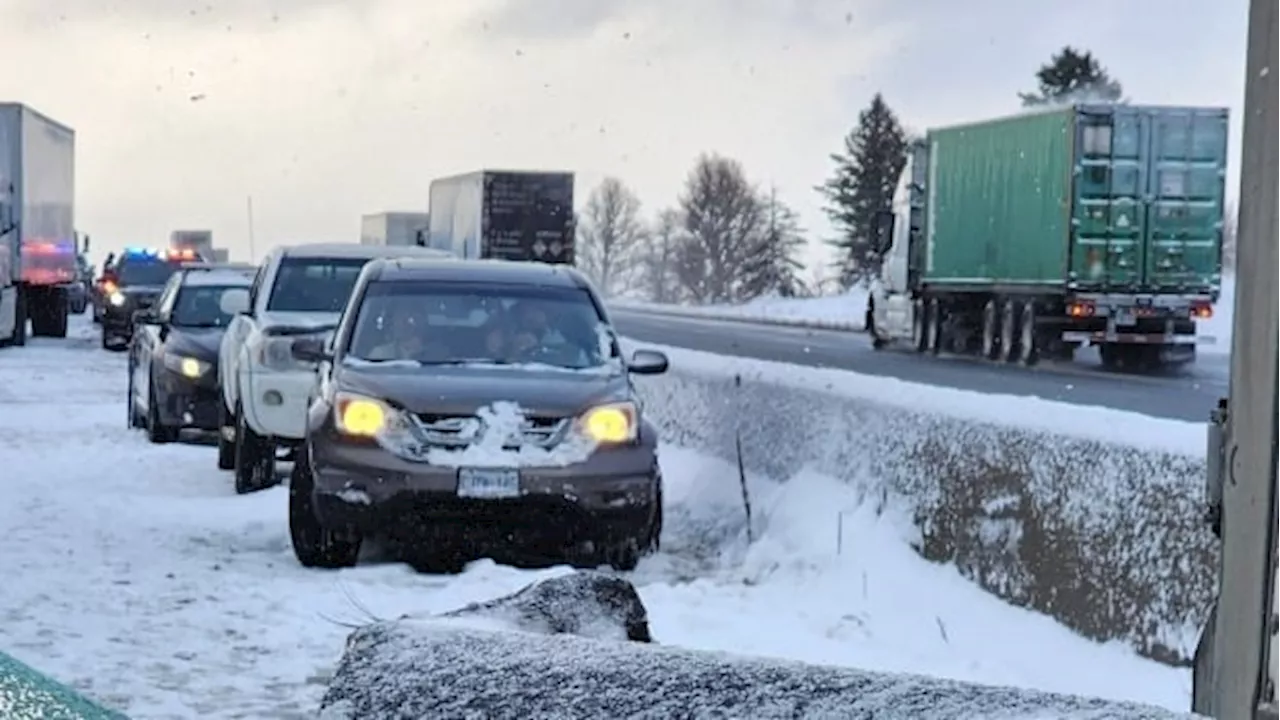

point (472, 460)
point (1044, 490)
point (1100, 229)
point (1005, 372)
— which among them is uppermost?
point (1100, 229)

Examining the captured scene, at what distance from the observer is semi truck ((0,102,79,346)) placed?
35.0 m

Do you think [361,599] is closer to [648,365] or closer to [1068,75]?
[648,365]

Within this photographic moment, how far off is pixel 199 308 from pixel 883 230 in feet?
63.0

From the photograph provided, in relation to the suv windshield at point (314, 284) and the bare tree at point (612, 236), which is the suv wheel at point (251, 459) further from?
the bare tree at point (612, 236)

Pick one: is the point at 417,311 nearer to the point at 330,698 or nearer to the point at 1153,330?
the point at 330,698

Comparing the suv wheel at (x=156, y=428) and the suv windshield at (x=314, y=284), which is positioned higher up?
the suv windshield at (x=314, y=284)

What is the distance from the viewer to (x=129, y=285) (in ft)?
130

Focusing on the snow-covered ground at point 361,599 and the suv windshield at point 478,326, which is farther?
the suv windshield at point 478,326

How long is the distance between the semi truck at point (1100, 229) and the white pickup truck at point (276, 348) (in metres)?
16.0

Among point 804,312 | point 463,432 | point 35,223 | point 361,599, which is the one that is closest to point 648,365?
point 463,432

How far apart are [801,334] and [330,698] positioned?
45413 mm

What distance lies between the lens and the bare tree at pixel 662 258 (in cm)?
14150

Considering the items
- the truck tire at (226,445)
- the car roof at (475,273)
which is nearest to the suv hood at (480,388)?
the car roof at (475,273)

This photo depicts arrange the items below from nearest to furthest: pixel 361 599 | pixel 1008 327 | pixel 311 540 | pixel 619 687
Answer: pixel 619 687 → pixel 361 599 → pixel 311 540 → pixel 1008 327
